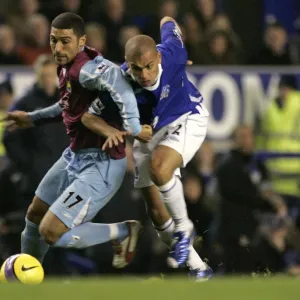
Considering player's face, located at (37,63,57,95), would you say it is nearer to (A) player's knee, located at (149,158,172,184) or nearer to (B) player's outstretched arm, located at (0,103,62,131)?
(B) player's outstretched arm, located at (0,103,62,131)

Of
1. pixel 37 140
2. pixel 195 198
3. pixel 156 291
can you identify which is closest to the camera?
pixel 156 291

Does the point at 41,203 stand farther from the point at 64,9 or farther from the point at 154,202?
the point at 64,9

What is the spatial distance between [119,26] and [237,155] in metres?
2.50

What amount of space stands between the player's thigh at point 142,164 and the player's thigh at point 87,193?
0.39 metres

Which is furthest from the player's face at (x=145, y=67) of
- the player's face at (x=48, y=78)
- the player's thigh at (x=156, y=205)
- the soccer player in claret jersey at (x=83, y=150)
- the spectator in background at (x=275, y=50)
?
the spectator in background at (x=275, y=50)

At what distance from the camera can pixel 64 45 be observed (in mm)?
8797

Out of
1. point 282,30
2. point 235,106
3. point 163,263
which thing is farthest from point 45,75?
point 282,30

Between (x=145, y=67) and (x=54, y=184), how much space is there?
4.00 feet

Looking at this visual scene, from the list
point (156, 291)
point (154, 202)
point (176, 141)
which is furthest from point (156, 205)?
point (156, 291)

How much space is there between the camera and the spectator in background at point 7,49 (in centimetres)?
1379

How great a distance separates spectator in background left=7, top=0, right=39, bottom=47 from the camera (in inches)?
557

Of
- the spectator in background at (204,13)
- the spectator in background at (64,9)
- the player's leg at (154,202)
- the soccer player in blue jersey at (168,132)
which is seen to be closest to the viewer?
the soccer player in blue jersey at (168,132)

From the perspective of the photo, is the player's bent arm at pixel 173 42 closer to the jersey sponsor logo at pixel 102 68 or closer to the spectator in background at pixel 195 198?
the jersey sponsor logo at pixel 102 68

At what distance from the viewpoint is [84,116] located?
29.1 feet
